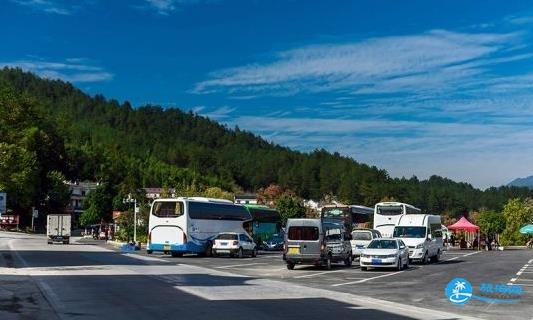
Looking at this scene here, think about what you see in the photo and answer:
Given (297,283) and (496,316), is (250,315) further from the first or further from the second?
(297,283)

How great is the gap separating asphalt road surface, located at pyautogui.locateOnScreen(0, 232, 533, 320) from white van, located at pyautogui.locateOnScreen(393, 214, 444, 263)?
6.60 metres

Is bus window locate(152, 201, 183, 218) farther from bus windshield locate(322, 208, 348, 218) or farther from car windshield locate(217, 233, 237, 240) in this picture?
bus windshield locate(322, 208, 348, 218)

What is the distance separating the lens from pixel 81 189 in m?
178

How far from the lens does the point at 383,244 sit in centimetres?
3075

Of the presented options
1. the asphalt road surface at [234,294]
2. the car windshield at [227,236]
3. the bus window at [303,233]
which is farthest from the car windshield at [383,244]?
the car windshield at [227,236]

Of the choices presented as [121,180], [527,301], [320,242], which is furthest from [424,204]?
[527,301]

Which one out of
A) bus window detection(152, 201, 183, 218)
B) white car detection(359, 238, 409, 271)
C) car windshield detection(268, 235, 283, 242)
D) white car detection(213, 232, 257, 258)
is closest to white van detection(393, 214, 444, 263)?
white car detection(359, 238, 409, 271)

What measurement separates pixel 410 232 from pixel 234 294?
20.1 m

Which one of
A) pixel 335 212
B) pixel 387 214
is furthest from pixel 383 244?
pixel 335 212

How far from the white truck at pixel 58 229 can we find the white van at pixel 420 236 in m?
37.6

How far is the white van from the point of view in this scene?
35.6 m

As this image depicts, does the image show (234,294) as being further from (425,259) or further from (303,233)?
(425,259)

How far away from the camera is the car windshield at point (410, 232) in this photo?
119ft

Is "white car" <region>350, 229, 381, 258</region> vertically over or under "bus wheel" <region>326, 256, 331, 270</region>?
over
